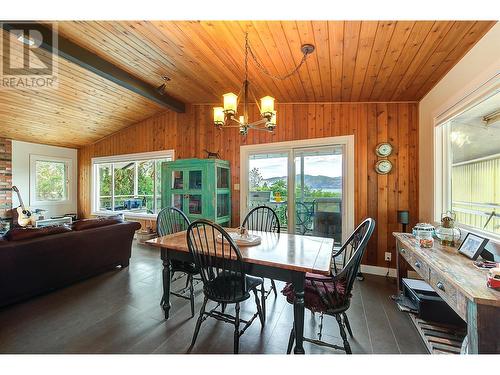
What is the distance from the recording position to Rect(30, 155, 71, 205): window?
5.34m

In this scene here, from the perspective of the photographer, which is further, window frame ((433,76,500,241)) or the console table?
window frame ((433,76,500,241))

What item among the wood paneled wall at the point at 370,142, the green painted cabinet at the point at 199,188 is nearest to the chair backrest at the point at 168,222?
the green painted cabinet at the point at 199,188

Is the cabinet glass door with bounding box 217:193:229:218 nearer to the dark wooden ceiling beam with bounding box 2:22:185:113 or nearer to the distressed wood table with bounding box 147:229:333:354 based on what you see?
the distressed wood table with bounding box 147:229:333:354

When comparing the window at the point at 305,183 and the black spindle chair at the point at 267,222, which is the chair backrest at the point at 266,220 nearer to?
the black spindle chair at the point at 267,222

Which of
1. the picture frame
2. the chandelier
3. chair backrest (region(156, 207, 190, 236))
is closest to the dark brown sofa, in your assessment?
chair backrest (region(156, 207, 190, 236))

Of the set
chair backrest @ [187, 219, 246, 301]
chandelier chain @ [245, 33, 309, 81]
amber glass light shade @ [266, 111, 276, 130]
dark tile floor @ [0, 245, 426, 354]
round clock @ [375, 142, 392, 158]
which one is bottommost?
dark tile floor @ [0, 245, 426, 354]

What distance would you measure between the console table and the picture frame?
44mm

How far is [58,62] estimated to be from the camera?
9.92ft

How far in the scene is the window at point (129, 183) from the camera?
16.9 ft

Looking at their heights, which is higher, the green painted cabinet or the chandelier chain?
the chandelier chain

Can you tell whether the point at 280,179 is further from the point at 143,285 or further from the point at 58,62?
the point at 58,62

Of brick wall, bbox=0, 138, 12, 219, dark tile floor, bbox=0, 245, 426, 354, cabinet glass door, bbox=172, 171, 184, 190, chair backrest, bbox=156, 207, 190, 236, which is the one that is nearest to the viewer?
dark tile floor, bbox=0, 245, 426, 354

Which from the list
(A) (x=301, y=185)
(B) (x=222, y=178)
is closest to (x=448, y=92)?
(A) (x=301, y=185)

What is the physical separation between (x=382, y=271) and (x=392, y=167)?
151 cm
